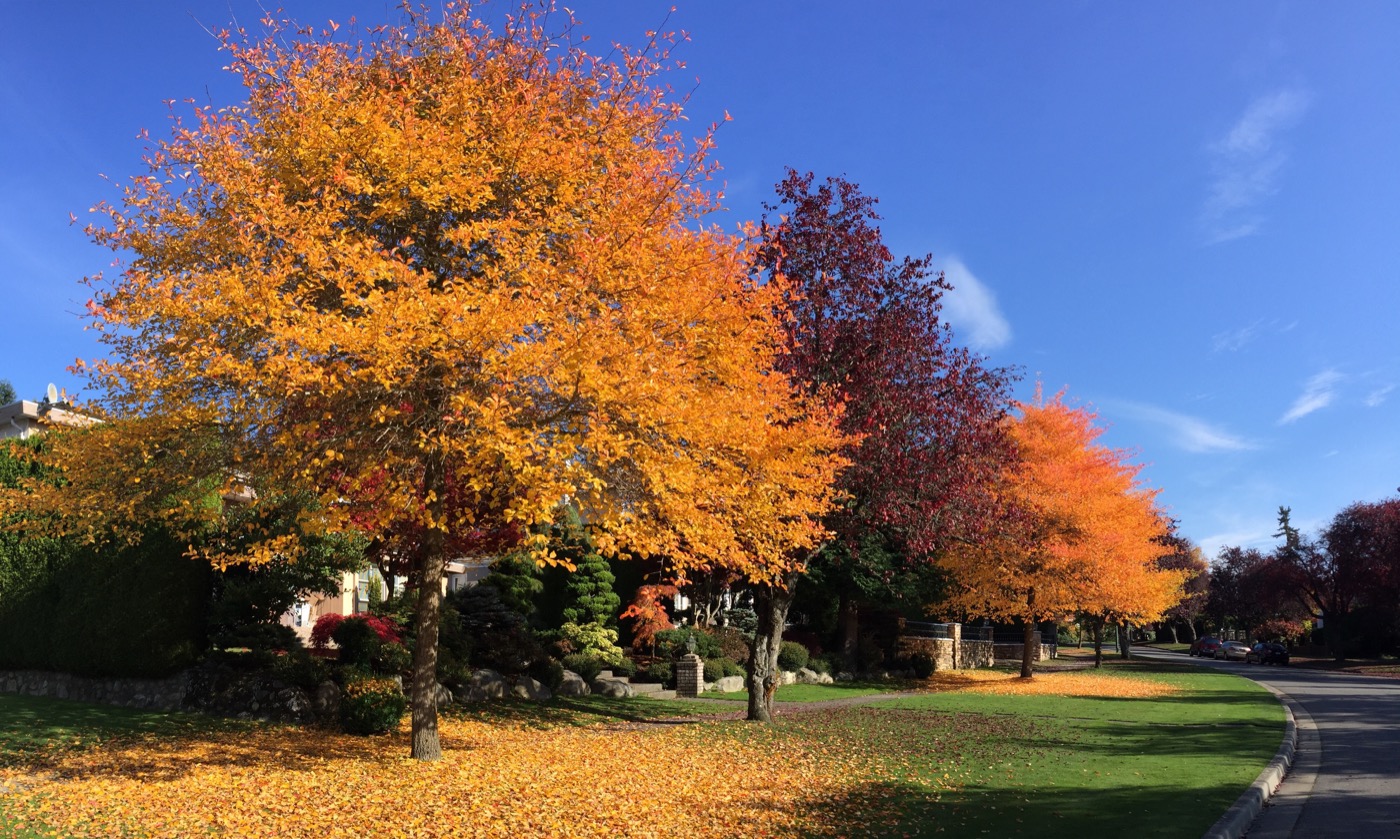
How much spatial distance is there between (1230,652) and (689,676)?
50045 mm

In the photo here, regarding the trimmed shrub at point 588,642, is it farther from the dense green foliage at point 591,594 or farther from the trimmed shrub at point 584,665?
the dense green foliage at point 591,594

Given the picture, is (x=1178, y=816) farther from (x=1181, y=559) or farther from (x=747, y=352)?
(x=1181, y=559)

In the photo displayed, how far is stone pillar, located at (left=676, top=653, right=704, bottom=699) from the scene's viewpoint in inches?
925

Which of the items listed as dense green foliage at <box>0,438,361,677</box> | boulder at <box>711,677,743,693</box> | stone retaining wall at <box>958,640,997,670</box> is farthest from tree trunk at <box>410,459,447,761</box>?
stone retaining wall at <box>958,640,997,670</box>

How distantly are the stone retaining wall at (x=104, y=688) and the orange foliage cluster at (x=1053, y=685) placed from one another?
21.7 metres

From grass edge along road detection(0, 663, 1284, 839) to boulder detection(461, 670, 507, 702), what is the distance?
784mm

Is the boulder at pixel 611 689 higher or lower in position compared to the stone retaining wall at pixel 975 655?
higher

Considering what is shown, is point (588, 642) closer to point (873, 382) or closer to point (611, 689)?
point (611, 689)

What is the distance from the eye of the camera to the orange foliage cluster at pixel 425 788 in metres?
8.56

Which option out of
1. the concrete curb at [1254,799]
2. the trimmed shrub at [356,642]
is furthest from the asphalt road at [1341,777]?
the trimmed shrub at [356,642]

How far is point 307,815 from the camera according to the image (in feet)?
28.8

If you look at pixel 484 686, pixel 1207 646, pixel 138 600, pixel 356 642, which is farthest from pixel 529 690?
pixel 1207 646

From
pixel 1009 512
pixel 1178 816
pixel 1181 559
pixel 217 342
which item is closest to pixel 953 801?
pixel 1178 816

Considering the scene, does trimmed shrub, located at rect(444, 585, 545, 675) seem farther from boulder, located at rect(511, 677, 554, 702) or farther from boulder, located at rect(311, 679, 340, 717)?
boulder, located at rect(311, 679, 340, 717)
